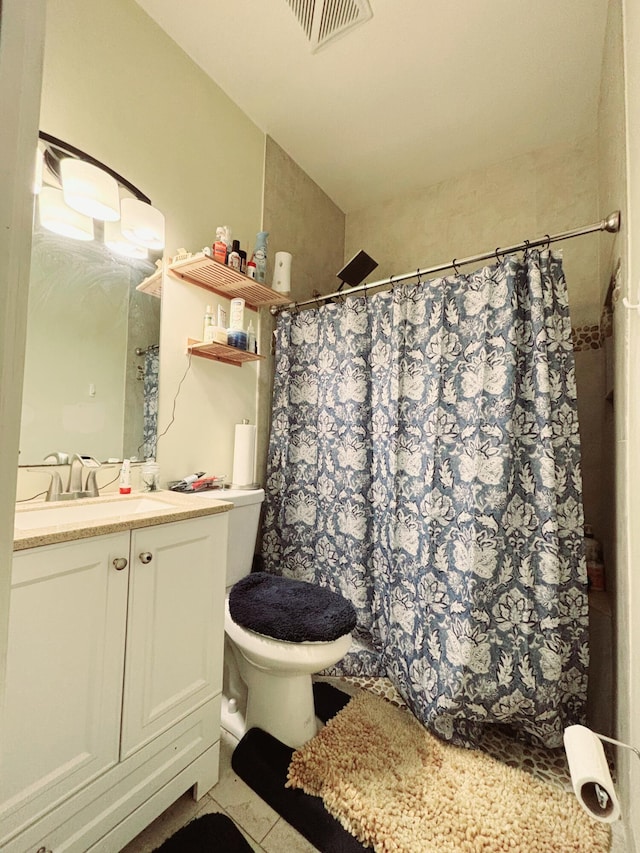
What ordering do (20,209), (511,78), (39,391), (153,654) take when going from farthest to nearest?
1. (511,78)
2. (39,391)
3. (153,654)
4. (20,209)

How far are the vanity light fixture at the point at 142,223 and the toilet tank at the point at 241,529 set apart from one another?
105 centimetres

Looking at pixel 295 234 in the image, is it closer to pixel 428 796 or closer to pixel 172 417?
pixel 172 417

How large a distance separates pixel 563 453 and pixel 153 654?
1.44 meters

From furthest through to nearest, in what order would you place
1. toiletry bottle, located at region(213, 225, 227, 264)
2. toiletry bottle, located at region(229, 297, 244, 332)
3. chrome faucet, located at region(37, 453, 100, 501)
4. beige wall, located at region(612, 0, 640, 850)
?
1. toiletry bottle, located at region(229, 297, 244, 332)
2. toiletry bottle, located at region(213, 225, 227, 264)
3. chrome faucet, located at region(37, 453, 100, 501)
4. beige wall, located at region(612, 0, 640, 850)

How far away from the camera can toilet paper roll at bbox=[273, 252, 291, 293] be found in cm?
182

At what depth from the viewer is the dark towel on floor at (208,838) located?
89cm

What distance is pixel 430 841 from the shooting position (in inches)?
36.5

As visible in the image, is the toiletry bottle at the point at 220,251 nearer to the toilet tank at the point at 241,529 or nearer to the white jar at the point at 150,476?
the white jar at the point at 150,476

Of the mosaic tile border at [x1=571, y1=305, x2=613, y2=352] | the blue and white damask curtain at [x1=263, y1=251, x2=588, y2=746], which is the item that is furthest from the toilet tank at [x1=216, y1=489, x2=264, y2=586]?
the mosaic tile border at [x1=571, y1=305, x2=613, y2=352]

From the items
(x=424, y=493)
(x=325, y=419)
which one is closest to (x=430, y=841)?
(x=424, y=493)

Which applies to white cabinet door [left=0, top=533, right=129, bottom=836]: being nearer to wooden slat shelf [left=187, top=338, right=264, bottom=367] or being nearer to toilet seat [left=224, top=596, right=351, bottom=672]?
toilet seat [left=224, top=596, right=351, bottom=672]

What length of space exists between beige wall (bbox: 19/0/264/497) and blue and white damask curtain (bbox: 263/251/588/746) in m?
0.68

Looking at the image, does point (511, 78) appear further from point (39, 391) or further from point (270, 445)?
point (39, 391)

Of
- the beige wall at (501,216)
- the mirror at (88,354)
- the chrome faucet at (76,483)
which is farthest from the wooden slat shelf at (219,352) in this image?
the beige wall at (501,216)
